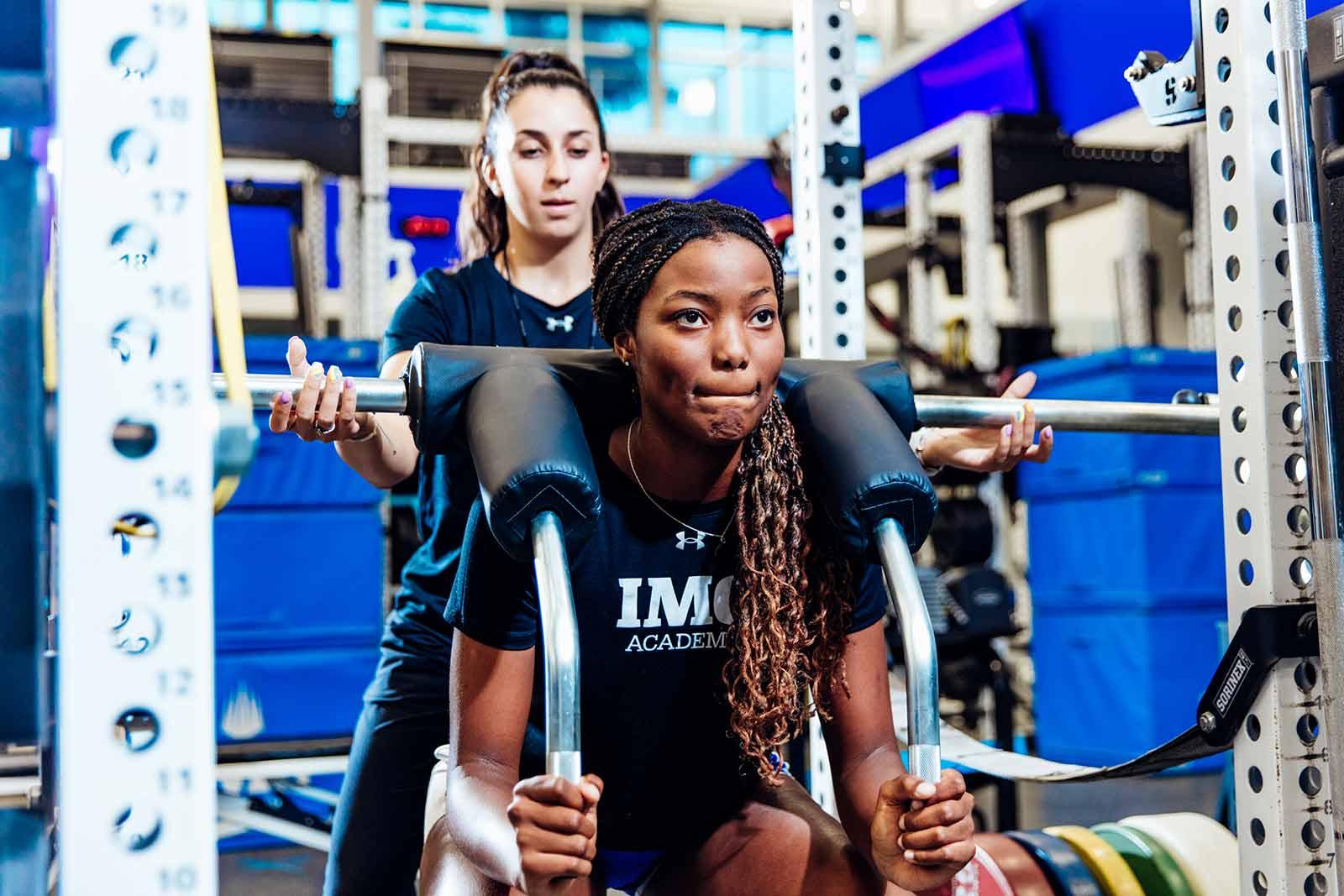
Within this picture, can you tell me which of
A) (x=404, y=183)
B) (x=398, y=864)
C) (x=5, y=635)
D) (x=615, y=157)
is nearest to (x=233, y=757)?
(x=398, y=864)

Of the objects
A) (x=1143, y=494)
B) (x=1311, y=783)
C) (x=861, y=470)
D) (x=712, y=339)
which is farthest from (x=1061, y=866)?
(x=1143, y=494)

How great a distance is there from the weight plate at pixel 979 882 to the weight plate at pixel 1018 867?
32 mm

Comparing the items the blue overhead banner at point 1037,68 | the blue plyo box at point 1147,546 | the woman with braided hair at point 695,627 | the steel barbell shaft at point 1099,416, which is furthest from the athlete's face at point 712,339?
the blue overhead banner at point 1037,68

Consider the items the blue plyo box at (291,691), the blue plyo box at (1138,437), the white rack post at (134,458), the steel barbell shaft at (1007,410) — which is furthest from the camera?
the blue plyo box at (1138,437)

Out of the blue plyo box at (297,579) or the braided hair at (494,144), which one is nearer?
the braided hair at (494,144)

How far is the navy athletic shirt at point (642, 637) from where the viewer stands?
1169 mm

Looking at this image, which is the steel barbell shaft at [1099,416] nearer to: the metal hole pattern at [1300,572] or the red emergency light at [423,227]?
the metal hole pattern at [1300,572]

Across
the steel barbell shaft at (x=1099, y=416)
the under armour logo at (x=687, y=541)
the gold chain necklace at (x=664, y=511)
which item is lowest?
the under armour logo at (x=687, y=541)

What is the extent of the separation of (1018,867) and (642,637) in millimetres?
673

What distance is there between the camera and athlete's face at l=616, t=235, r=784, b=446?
3.73ft

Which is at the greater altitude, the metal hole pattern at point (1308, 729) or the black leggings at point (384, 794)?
the metal hole pattern at point (1308, 729)

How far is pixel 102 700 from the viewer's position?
790 millimetres

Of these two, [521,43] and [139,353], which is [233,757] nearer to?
[139,353]

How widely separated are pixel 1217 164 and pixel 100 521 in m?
1.12
